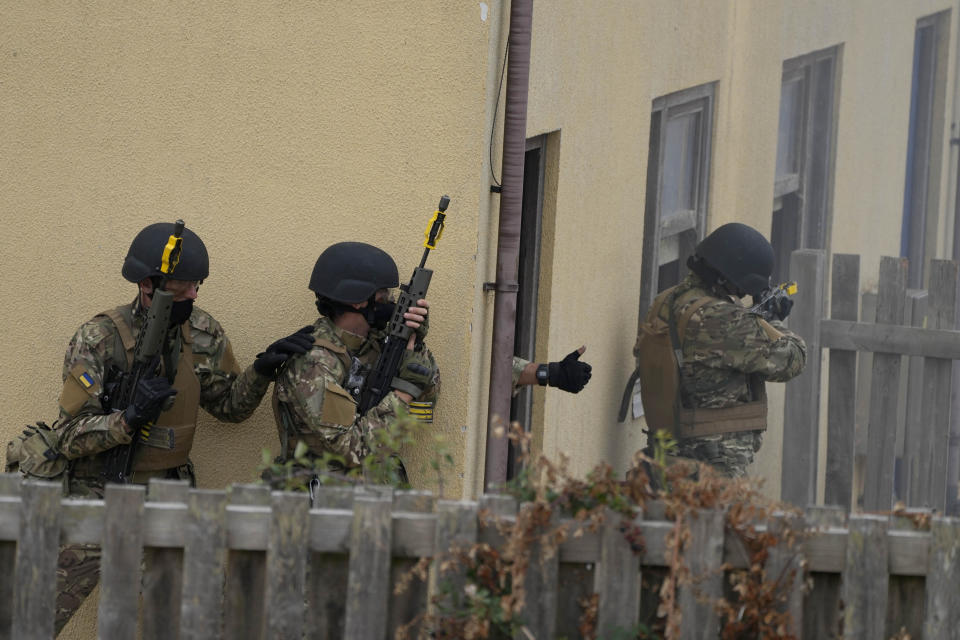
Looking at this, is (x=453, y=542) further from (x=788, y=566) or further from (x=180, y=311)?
(x=180, y=311)

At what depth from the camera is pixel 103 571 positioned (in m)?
3.39

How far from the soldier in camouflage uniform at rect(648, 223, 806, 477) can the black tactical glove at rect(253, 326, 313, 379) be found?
7.64ft

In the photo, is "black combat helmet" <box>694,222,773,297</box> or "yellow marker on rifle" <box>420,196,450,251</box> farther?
"black combat helmet" <box>694,222,773,297</box>

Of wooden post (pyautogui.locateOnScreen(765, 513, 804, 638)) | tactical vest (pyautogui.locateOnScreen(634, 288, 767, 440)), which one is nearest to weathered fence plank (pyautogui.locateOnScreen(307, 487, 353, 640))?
wooden post (pyautogui.locateOnScreen(765, 513, 804, 638))

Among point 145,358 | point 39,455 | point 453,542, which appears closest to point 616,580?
point 453,542

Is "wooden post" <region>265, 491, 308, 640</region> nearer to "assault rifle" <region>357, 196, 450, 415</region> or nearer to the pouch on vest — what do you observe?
"assault rifle" <region>357, 196, 450, 415</region>

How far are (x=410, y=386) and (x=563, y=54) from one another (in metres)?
1.75

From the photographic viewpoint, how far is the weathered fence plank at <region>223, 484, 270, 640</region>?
3422 millimetres

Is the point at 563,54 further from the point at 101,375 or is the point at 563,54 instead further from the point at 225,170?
the point at 101,375

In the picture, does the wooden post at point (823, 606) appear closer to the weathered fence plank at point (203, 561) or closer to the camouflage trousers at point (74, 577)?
the weathered fence plank at point (203, 561)

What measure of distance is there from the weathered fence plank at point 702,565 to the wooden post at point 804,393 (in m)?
3.77

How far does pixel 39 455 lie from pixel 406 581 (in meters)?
2.15

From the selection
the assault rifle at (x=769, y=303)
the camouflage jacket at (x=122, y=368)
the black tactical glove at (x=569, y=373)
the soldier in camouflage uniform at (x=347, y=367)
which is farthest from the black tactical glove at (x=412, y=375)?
the assault rifle at (x=769, y=303)

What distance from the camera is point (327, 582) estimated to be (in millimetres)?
3447
